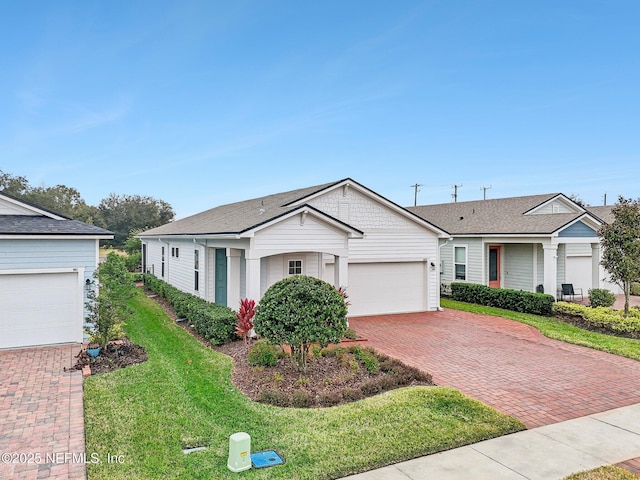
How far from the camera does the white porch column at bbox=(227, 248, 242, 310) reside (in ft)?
45.3

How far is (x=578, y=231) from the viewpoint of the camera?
18.2m

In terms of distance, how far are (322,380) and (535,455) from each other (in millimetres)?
3978

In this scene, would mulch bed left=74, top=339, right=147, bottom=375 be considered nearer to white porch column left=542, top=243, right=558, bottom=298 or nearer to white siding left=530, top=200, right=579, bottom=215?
white porch column left=542, top=243, right=558, bottom=298

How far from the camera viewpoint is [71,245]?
36.8ft

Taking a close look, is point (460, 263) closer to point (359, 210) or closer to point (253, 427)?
point (359, 210)

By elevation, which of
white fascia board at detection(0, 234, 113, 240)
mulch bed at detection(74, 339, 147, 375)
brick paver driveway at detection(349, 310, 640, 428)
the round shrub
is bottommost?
brick paver driveway at detection(349, 310, 640, 428)

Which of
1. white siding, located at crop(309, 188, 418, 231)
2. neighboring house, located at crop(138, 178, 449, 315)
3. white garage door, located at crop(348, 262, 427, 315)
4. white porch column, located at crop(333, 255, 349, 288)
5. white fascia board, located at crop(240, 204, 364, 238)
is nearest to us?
white fascia board, located at crop(240, 204, 364, 238)

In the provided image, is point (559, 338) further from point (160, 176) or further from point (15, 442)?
point (160, 176)

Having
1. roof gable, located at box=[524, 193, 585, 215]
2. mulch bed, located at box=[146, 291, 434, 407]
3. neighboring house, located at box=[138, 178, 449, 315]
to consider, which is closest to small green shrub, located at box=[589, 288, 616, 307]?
roof gable, located at box=[524, 193, 585, 215]

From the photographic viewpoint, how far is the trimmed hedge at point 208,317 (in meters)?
11.4

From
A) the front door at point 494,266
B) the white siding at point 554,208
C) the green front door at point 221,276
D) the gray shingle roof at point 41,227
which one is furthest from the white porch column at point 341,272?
the white siding at point 554,208

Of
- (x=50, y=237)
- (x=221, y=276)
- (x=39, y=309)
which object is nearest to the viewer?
(x=50, y=237)

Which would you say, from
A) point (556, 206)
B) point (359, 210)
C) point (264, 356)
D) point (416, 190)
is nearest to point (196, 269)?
point (359, 210)

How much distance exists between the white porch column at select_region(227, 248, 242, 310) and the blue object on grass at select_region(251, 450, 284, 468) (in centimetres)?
850
